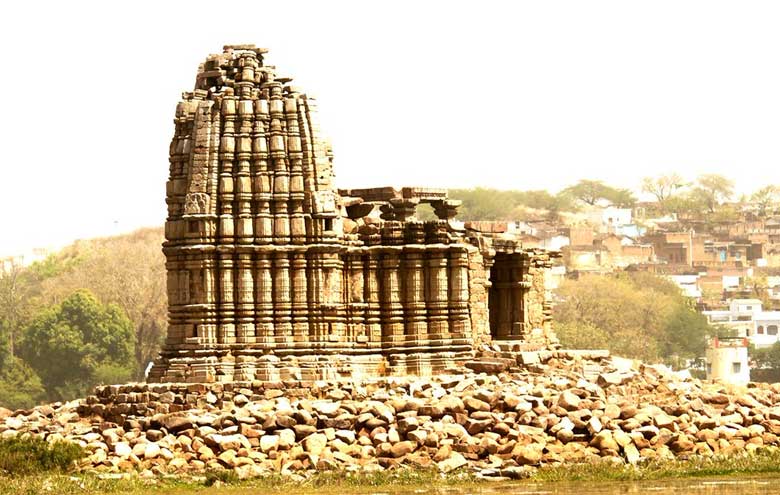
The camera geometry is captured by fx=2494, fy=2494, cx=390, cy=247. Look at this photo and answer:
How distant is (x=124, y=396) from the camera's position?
137ft

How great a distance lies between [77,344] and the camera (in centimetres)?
7438

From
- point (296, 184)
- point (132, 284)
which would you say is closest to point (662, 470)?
point (296, 184)

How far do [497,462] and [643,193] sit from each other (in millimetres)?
105288

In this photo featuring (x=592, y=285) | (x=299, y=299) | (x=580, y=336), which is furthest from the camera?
(x=592, y=285)

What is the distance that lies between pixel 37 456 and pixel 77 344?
3609 cm

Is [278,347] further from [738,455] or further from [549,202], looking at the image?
[549,202]

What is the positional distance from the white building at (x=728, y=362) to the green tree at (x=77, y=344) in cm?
1872

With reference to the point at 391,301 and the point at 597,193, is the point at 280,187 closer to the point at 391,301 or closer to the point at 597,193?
the point at 391,301

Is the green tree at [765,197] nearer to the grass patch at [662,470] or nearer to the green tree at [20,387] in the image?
the green tree at [20,387]

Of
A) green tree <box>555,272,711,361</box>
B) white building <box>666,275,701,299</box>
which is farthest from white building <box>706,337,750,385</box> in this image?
white building <box>666,275,701,299</box>

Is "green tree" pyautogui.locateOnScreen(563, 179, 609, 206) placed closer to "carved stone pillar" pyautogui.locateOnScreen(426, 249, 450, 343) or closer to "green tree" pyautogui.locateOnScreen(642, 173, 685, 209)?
"green tree" pyautogui.locateOnScreen(642, 173, 685, 209)

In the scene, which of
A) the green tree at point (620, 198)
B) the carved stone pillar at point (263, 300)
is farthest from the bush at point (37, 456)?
the green tree at point (620, 198)

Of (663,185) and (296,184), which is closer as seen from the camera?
(296,184)

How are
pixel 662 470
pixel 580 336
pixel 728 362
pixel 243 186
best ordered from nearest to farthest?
1. pixel 662 470
2. pixel 243 186
3. pixel 728 362
4. pixel 580 336
